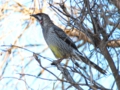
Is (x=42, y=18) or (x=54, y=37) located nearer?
(x=42, y=18)

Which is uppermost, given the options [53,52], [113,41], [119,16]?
[119,16]

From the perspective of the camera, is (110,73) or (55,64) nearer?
(110,73)

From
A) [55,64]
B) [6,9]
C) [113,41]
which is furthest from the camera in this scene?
[6,9]

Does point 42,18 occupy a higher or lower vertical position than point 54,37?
higher

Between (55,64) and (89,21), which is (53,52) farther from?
(89,21)

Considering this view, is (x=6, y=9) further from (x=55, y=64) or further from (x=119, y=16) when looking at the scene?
(x=119, y=16)

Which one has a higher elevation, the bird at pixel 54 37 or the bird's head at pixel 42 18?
the bird's head at pixel 42 18

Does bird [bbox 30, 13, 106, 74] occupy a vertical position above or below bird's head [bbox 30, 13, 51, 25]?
below

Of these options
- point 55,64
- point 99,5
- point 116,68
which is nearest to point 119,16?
point 99,5

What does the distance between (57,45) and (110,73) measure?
164cm

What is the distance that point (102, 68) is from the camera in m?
2.72

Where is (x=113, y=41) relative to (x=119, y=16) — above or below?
below

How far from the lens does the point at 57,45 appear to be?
4207 mm

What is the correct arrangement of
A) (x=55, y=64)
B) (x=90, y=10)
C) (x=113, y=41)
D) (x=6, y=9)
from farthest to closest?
(x=6, y=9), (x=55, y=64), (x=113, y=41), (x=90, y=10)
